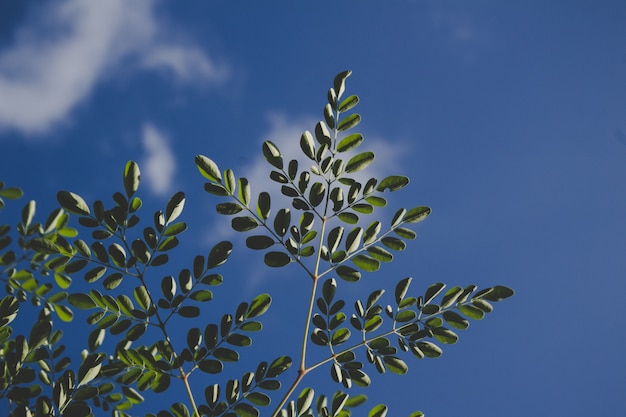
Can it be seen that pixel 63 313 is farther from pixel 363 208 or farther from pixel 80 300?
pixel 363 208

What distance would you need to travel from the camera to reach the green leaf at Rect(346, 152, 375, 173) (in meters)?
2.22

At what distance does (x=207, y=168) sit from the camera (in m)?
2.00

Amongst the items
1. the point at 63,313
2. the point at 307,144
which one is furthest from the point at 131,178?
the point at 63,313

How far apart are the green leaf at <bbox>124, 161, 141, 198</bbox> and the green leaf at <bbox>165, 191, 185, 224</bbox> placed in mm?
153

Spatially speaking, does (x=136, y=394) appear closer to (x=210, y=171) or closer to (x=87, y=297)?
(x=87, y=297)

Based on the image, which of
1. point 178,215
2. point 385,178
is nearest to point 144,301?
point 178,215

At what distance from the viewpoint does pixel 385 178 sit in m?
2.18

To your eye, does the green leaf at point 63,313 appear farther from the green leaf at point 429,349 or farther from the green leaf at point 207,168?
the green leaf at point 429,349

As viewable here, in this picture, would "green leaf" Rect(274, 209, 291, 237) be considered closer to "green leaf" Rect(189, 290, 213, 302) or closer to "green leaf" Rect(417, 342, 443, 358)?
"green leaf" Rect(189, 290, 213, 302)

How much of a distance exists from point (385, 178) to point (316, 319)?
0.70m

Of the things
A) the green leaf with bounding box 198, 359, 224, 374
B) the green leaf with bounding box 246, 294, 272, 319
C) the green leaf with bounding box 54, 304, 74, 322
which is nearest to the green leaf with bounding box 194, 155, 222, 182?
the green leaf with bounding box 246, 294, 272, 319

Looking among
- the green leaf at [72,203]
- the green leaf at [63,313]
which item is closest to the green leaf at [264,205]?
the green leaf at [72,203]

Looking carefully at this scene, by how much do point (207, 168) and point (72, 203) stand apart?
541 mm

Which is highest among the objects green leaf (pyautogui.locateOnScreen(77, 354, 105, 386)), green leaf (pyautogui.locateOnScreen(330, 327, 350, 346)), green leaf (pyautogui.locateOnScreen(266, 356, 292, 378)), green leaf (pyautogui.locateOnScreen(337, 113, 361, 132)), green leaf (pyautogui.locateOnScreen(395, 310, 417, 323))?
green leaf (pyautogui.locateOnScreen(337, 113, 361, 132))
